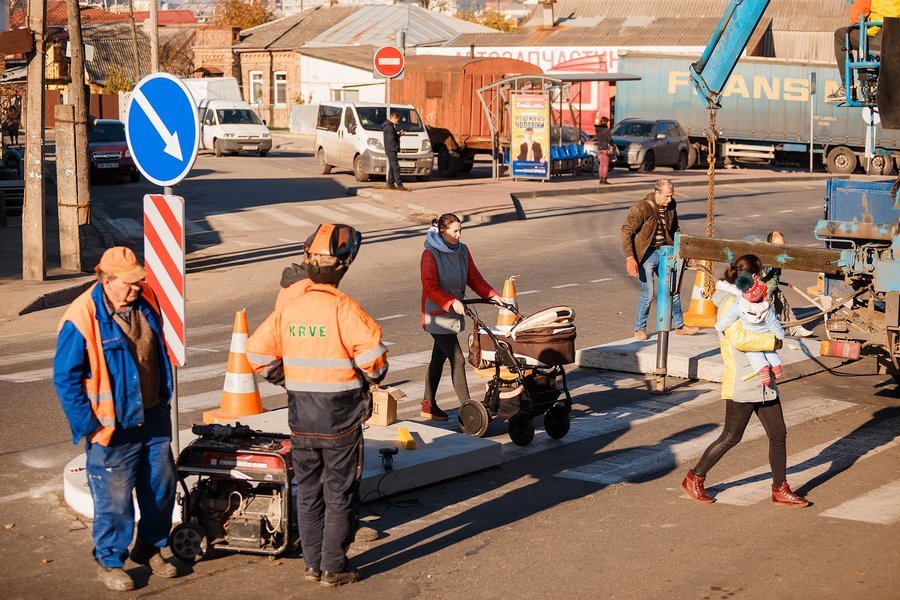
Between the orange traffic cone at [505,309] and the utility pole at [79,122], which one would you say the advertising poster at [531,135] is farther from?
the orange traffic cone at [505,309]

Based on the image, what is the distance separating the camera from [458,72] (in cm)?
3656

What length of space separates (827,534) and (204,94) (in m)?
49.2

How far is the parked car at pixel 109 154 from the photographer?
32.8 metres

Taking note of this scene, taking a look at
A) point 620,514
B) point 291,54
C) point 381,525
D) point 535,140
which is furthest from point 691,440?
point 291,54

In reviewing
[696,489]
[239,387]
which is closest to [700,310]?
[239,387]

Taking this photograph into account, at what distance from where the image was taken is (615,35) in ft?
189

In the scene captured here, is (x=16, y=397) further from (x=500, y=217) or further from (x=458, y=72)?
(x=458, y=72)

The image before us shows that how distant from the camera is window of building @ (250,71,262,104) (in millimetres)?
68500

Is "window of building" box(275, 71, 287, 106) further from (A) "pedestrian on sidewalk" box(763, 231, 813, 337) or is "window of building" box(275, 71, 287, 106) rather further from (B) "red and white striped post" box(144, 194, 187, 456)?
(B) "red and white striped post" box(144, 194, 187, 456)

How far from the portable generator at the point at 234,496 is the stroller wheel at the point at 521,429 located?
2.71 metres

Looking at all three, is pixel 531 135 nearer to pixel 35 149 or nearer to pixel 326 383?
pixel 35 149

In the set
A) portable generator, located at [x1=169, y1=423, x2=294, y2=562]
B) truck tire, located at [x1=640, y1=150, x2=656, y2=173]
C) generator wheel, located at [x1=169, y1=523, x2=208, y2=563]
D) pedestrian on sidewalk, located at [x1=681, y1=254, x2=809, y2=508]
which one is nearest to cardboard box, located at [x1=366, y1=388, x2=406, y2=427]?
portable generator, located at [x1=169, y1=423, x2=294, y2=562]

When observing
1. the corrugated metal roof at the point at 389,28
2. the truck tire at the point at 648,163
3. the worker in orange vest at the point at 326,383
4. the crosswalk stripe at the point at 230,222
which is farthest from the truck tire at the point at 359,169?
the corrugated metal roof at the point at 389,28

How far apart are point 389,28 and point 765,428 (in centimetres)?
6098
